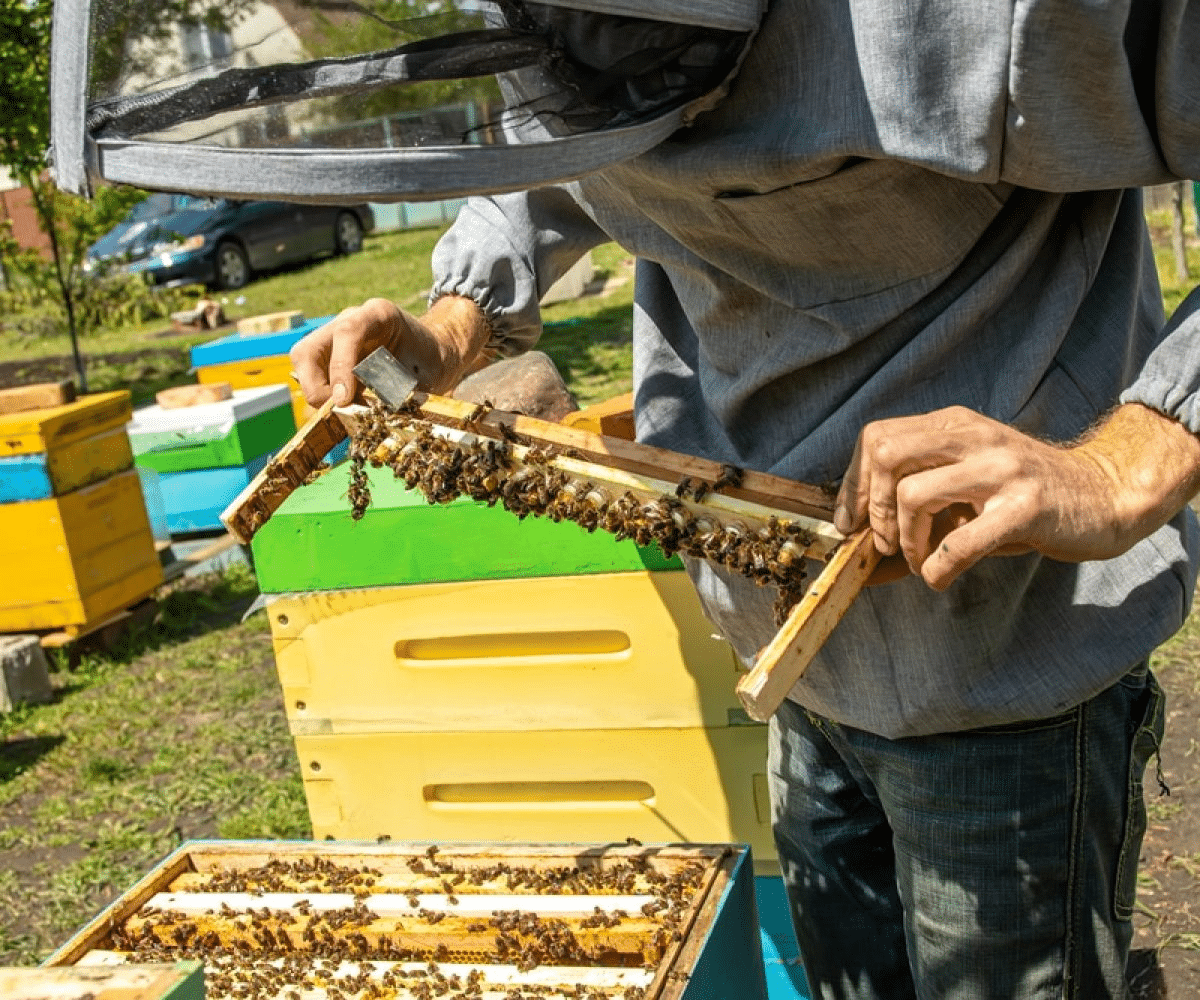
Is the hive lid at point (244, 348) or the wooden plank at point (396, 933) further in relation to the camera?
the hive lid at point (244, 348)

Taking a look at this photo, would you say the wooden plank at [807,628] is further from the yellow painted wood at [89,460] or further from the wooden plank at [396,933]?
the yellow painted wood at [89,460]

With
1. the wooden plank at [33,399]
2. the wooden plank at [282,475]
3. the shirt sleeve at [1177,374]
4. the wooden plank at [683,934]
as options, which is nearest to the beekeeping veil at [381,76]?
Result: the shirt sleeve at [1177,374]

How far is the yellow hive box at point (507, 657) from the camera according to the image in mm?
2398

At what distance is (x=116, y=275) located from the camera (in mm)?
15070

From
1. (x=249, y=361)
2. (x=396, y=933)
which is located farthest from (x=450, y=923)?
(x=249, y=361)

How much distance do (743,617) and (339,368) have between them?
0.65 metres

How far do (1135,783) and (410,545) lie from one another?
136cm

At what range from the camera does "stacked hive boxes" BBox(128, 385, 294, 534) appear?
18.9 ft

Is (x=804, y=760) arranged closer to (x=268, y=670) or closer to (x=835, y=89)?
(x=835, y=89)

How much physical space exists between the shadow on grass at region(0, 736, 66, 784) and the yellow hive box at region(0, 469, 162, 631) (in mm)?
613

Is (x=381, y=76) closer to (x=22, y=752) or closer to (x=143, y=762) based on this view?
(x=143, y=762)

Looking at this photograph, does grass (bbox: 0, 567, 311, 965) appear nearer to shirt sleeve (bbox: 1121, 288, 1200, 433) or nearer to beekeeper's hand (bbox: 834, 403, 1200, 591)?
beekeeper's hand (bbox: 834, 403, 1200, 591)

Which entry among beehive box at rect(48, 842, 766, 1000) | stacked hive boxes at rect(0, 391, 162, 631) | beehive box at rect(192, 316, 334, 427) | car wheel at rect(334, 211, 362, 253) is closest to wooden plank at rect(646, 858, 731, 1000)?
beehive box at rect(48, 842, 766, 1000)

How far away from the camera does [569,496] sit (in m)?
1.62
